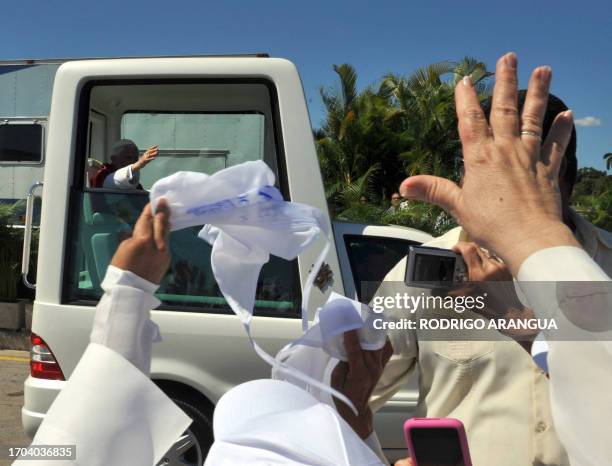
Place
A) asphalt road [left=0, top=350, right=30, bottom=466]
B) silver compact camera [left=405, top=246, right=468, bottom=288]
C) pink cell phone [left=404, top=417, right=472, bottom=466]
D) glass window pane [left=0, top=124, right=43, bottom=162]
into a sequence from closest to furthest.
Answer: pink cell phone [left=404, top=417, right=472, bottom=466] → silver compact camera [left=405, top=246, right=468, bottom=288] → asphalt road [left=0, top=350, right=30, bottom=466] → glass window pane [left=0, top=124, right=43, bottom=162]

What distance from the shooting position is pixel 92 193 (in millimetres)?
3010

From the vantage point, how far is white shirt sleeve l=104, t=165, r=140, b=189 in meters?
3.52

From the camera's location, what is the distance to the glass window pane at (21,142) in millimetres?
7406

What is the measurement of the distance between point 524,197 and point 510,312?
1.71 feet

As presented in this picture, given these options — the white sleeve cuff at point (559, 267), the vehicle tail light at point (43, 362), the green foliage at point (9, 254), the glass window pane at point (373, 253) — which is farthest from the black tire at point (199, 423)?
the green foliage at point (9, 254)

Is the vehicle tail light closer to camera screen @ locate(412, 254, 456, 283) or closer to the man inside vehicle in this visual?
the man inside vehicle

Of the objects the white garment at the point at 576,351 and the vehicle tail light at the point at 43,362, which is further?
the vehicle tail light at the point at 43,362

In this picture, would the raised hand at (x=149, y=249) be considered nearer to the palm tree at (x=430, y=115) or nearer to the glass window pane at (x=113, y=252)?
the glass window pane at (x=113, y=252)

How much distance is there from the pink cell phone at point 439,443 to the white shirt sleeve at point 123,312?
1.61 feet

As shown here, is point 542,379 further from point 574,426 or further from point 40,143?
point 40,143

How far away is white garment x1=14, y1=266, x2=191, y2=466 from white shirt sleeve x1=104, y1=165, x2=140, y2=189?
271 centimetres

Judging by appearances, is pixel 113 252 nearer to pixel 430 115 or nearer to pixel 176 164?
pixel 176 164

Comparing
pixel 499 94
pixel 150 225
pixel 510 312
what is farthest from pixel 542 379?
pixel 150 225

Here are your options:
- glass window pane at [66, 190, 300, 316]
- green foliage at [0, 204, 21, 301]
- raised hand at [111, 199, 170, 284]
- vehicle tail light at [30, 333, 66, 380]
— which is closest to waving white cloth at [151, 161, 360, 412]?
raised hand at [111, 199, 170, 284]
